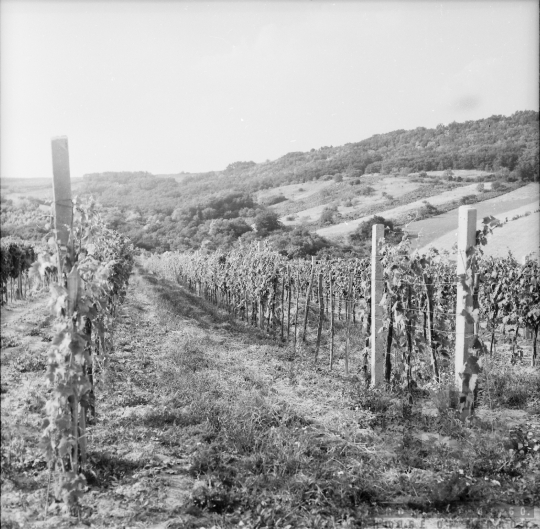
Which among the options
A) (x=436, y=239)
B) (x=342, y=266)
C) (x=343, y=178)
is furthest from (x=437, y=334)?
(x=343, y=178)

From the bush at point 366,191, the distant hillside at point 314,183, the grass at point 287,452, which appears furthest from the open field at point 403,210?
the grass at point 287,452

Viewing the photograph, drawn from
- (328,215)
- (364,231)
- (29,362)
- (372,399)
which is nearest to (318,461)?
(372,399)

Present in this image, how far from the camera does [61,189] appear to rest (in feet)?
15.3

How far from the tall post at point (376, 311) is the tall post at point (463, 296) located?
2008 mm

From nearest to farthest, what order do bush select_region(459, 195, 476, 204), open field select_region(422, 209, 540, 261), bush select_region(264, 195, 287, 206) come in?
open field select_region(422, 209, 540, 261)
bush select_region(459, 195, 476, 204)
bush select_region(264, 195, 287, 206)

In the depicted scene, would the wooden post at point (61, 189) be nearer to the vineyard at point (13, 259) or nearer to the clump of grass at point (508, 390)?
the clump of grass at point (508, 390)

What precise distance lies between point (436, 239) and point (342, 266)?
20.6m

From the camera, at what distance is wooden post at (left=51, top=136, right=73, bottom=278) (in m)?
4.58

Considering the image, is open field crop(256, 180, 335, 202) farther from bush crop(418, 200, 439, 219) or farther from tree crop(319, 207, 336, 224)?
bush crop(418, 200, 439, 219)

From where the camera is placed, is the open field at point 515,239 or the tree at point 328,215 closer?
the open field at point 515,239

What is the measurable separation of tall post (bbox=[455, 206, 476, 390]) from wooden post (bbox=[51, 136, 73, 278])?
493cm

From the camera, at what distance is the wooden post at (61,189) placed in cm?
458

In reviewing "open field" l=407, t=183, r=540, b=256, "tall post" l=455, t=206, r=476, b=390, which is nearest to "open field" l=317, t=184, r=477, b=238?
"open field" l=407, t=183, r=540, b=256

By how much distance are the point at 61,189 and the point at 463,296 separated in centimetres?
517
